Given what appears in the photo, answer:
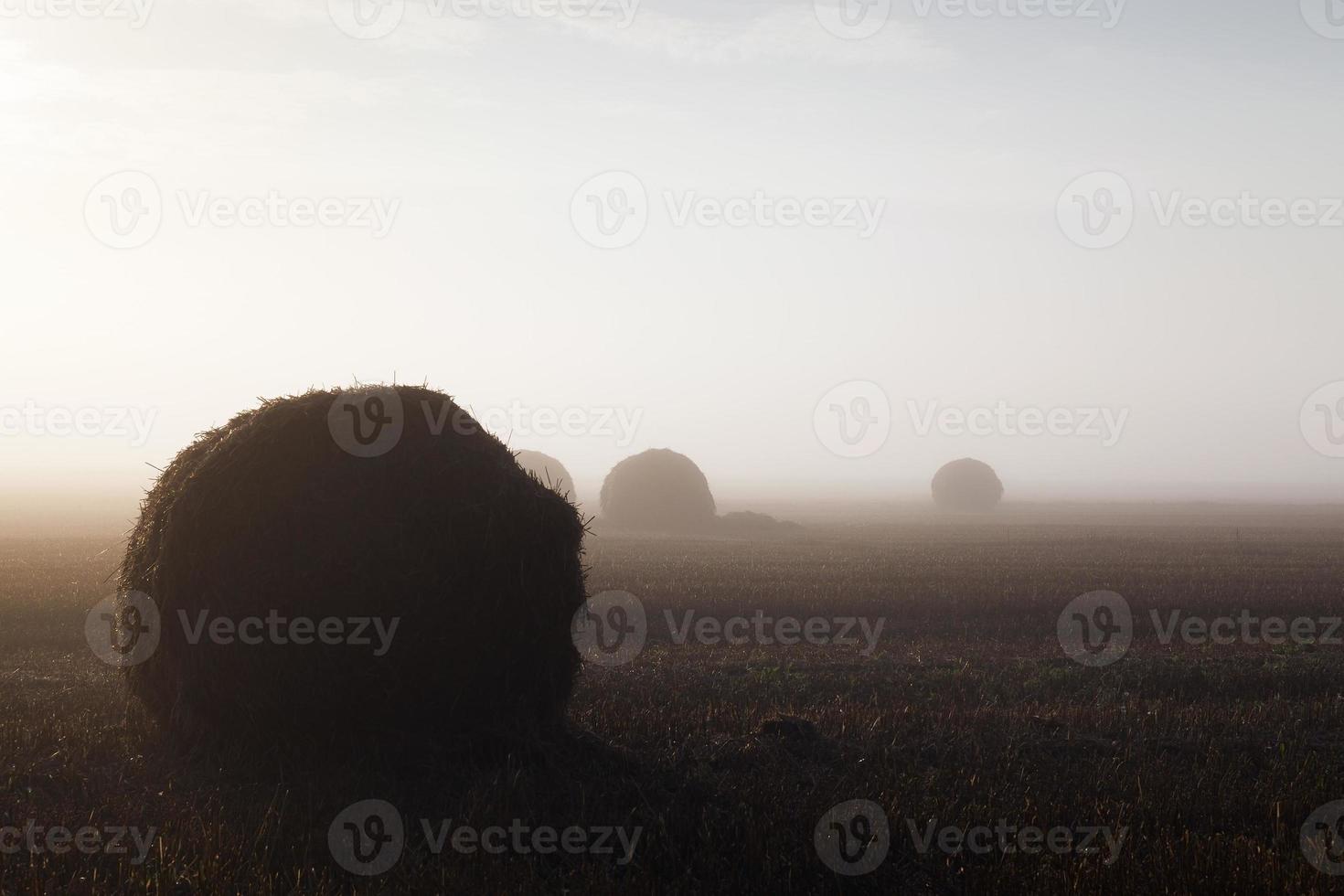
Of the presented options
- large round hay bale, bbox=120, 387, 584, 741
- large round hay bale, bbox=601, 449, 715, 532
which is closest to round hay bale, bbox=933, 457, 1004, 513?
large round hay bale, bbox=601, 449, 715, 532

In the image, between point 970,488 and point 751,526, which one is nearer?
point 751,526

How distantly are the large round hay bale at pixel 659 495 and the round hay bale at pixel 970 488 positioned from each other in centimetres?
2867

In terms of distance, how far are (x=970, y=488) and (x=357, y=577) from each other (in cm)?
6346

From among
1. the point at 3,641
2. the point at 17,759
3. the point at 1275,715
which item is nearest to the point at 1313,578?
the point at 1275,715

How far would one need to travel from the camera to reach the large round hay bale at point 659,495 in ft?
139

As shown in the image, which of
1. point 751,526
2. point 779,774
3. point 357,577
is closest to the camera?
point 779,774

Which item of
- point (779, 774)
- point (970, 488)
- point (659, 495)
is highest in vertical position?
point (970, 488)

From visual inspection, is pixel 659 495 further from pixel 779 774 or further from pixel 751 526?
A: pixel 779 774

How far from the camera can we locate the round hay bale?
216 feet

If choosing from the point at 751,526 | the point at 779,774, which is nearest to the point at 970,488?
the point at 751,526

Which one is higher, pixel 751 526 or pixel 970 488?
pixel 970 488

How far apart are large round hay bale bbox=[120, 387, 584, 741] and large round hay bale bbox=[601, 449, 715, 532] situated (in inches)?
1350

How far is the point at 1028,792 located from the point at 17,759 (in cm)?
742

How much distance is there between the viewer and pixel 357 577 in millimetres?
7086
